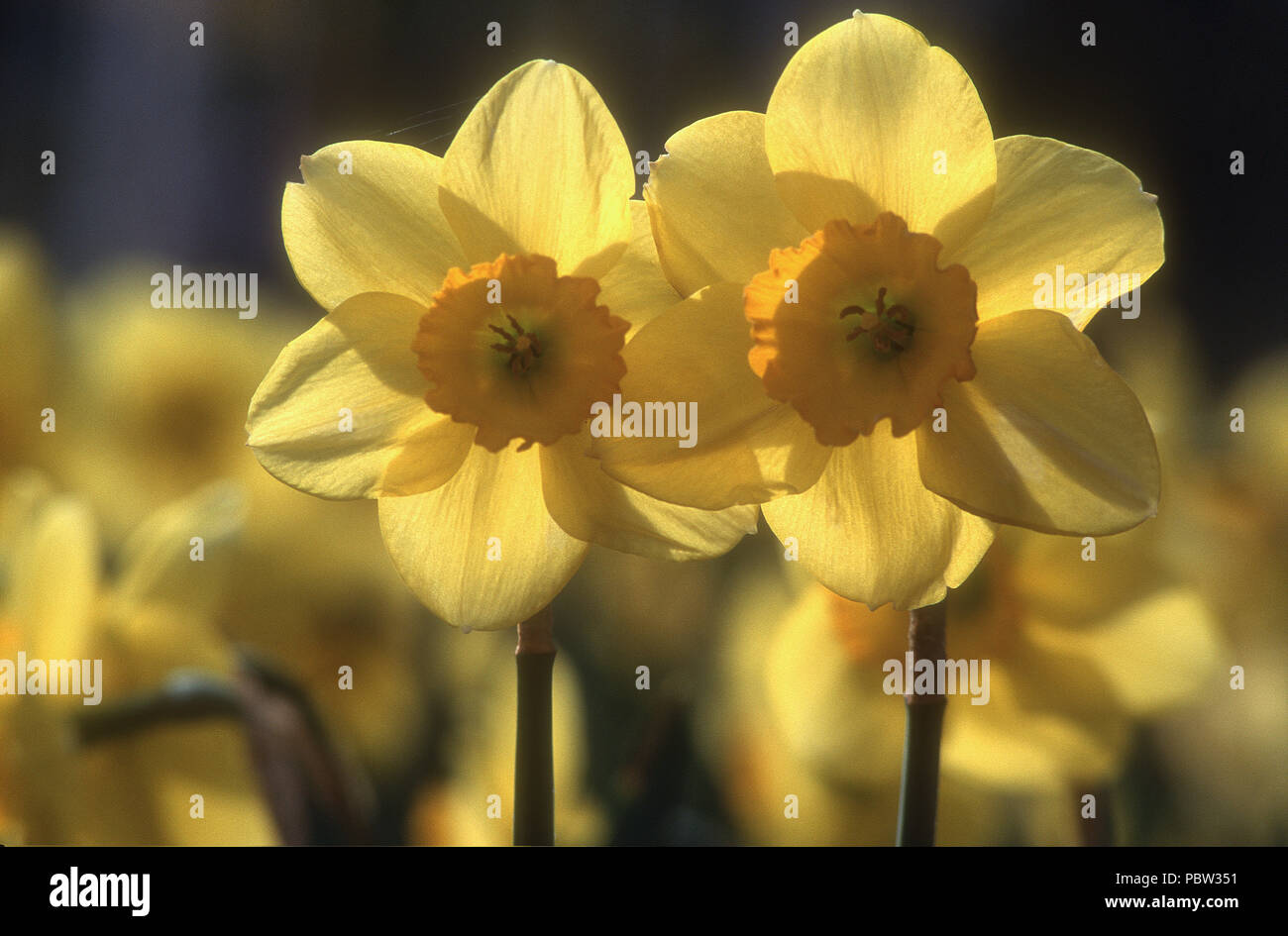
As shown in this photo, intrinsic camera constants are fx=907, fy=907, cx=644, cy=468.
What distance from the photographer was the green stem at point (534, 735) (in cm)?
48

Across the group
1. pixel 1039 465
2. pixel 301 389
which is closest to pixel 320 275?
pixel 301 389

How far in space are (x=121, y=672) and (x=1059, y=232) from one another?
669mm

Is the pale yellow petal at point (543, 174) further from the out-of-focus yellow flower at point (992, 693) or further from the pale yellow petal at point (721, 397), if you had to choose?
the out-of-focus yellow flower at point (992, 693)

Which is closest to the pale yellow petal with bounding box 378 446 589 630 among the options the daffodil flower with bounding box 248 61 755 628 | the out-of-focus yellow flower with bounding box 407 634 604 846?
the daffodil flower with bounding box 248 61 755 628

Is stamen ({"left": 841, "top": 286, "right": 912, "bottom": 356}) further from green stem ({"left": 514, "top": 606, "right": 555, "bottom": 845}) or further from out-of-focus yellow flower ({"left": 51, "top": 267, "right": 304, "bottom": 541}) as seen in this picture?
out-of-focus yellow flower ({"left": 51, "top": 267, "right": 304, "bottom": 541})

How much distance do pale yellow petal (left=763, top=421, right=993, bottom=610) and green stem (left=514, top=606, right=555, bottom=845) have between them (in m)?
0.14

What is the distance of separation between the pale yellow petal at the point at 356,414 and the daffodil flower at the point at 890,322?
105 mm

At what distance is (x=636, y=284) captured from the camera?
470mm

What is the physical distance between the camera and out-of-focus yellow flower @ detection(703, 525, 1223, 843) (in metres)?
0.60

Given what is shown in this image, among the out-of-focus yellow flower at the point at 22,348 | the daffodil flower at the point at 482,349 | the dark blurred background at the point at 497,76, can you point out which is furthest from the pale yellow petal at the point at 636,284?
the out-of-focus yellow flower at the point at 22,348
